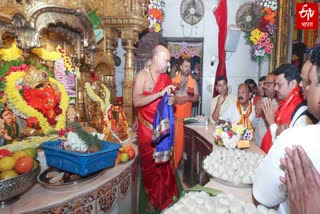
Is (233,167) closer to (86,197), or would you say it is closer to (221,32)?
(86,197)

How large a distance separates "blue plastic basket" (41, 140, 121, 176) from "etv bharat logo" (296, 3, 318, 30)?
18.5ft

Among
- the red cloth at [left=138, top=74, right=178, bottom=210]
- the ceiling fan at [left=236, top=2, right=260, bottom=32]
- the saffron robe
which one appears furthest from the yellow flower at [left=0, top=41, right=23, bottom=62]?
the ceiling fan at [left=236, top=2, right=260, bottom=32]

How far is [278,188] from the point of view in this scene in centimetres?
101

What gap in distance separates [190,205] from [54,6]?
3.34 meters

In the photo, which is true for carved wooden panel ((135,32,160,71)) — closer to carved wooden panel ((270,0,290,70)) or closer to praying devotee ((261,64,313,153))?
carved wooden panel ((270,0,290,70))

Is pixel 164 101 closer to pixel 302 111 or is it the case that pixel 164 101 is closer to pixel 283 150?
pixel 302 111

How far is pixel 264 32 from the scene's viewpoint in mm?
6539

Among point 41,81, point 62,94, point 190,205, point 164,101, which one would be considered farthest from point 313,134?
point 62,94

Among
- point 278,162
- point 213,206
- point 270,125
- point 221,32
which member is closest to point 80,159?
point 213,206

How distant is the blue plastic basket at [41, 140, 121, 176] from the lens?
178cm

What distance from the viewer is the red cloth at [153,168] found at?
311cm

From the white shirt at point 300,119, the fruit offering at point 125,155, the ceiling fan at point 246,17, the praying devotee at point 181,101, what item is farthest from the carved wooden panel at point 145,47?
the white shirt at point 300,119

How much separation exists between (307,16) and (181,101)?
3.73m

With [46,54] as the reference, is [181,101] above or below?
below
